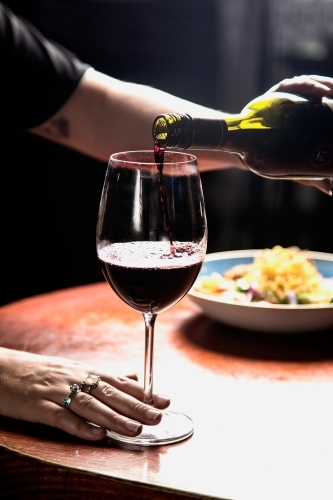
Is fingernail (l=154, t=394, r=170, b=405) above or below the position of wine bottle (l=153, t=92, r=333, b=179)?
below

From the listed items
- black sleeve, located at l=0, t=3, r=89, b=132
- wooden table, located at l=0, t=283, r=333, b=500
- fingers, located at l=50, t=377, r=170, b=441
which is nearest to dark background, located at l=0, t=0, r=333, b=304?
black sleeve, located at l=0, t=3, r=89, b=132

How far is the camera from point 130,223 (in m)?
1.00

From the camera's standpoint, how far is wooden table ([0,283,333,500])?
3.00 feet

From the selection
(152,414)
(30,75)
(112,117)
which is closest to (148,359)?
(152,414)

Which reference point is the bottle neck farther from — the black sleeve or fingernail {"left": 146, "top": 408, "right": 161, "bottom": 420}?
the black sleeve

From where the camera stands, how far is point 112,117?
→ 70.6 inches

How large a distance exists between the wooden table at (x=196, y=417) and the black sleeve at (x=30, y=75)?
0.53 metres

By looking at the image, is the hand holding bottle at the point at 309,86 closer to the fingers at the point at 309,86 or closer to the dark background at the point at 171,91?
the fingers at the point at 309,86

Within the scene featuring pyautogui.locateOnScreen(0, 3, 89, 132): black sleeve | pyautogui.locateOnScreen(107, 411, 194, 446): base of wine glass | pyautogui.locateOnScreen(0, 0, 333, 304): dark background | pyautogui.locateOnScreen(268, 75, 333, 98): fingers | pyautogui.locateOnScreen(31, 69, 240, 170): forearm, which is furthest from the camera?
pyautogui.locateOnScreen(0, 0, 333, 304): dark background

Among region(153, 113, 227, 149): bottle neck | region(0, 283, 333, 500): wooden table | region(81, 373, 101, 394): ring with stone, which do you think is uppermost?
region(153, 113, 227, 149): bottle neck

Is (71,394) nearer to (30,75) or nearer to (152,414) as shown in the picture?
(152,414)

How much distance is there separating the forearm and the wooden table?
0.40m

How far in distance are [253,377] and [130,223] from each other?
41 centimetres

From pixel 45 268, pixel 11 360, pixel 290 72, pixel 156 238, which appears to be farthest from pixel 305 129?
pixel 45 268
